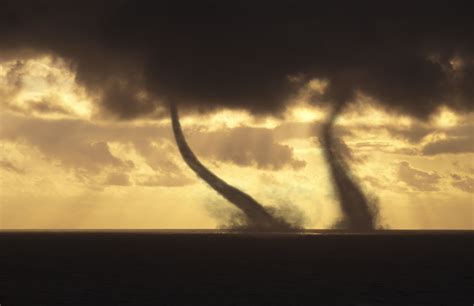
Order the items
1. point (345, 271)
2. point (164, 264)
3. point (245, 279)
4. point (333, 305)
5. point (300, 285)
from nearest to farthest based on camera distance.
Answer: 1. point (333, 305)
2. point (300, 285)
3. point (245, 279)
4. point (345, 271)
5. point (164, 264)

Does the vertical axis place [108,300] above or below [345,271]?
below

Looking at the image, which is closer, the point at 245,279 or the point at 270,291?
the point at 270,291

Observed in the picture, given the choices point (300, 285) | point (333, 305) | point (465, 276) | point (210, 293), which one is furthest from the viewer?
point (465, 276)

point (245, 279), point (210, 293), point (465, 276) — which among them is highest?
point (465, 276)

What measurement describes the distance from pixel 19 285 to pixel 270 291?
26.3 metres

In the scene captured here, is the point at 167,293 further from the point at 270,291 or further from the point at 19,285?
the point at 19,285

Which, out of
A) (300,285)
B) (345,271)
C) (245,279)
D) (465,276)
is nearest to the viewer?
(300,285)

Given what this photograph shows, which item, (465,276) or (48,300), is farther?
(465,276)

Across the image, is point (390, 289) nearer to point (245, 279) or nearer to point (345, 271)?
point (245, 279)

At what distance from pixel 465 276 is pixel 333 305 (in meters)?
35.5

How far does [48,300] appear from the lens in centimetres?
6419

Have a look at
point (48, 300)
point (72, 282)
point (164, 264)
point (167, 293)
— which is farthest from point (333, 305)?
point (164, 264)

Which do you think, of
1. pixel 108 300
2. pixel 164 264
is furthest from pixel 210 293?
pixel 164 264

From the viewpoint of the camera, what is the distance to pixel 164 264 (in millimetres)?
116062
